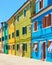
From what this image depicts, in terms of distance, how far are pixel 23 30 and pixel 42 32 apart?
36.3 feet

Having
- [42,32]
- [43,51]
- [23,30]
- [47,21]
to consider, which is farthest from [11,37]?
[47,21]

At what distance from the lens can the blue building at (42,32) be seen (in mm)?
29672

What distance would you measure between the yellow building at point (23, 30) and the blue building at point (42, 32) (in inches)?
113

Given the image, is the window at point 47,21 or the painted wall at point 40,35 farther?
the painted wall at point 40,35

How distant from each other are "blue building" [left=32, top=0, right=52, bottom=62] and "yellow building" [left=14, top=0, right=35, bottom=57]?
9.41 feet

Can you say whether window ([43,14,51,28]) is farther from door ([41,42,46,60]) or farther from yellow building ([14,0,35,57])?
yellow building ([14,0,35,57])

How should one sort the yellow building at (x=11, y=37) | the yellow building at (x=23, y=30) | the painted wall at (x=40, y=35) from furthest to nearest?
1. the yellow building at (x=11, y=37)
2. the yellow building at (x=23, y=30)
3. the painted wall at (x=40, y=35)

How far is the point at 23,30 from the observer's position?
43438 millimetres

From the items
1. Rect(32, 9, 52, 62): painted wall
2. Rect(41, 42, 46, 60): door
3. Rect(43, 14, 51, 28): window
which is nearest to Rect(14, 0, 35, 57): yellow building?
Rect(32, 9, 52, 62): painted wall

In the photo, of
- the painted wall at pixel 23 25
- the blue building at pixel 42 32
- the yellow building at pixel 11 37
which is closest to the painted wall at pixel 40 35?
the blue building at pixel 42 32

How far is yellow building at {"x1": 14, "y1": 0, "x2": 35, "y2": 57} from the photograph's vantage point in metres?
40.0

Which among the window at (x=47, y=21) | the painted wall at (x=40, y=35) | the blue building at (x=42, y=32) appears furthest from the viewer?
the painted wall at (x=40, y=35)

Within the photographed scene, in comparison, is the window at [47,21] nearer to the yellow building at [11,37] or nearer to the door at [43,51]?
the door at [43,51]

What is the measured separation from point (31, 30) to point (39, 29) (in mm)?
4410
